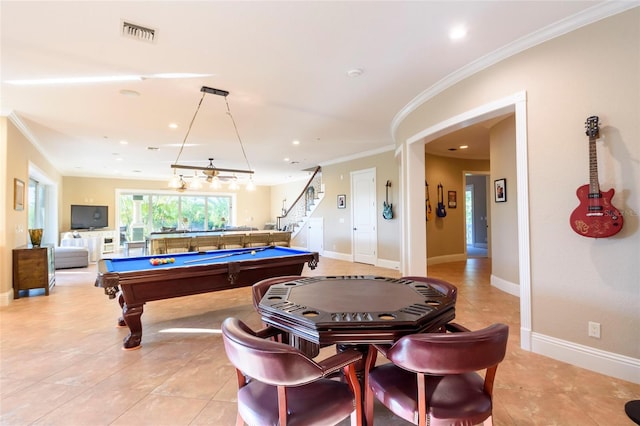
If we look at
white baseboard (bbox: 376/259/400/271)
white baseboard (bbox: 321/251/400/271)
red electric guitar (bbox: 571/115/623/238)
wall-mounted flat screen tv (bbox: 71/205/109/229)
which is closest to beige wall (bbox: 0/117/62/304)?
wall-mounted flat screen tv (bbox: 71/205/109/229)

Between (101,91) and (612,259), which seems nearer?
(612,259)

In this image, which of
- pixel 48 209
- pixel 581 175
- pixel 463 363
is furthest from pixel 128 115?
pixel 48 209

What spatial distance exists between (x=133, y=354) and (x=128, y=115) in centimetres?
357

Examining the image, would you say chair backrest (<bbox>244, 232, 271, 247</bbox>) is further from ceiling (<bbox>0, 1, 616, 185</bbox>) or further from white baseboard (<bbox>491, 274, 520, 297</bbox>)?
white baseboard (<bbox>491, 274, 520, 297</bbox>)

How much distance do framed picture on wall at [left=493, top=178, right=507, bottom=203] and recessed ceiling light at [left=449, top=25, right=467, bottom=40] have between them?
320 centimetres

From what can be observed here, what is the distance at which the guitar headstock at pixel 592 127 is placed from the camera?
239 cm

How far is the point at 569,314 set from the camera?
259cm

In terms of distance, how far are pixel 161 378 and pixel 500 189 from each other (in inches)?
216

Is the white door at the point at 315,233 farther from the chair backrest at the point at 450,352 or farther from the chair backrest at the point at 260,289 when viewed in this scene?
the chair backrest at the point at 450,352

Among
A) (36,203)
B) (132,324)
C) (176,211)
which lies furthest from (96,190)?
(132,324)

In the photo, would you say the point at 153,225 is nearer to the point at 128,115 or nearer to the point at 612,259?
the point at 128,115

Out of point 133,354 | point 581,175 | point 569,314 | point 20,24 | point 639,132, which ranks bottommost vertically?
point 133,354

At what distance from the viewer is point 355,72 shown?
11.0 feet

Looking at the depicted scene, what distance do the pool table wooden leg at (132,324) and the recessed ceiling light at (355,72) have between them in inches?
129
